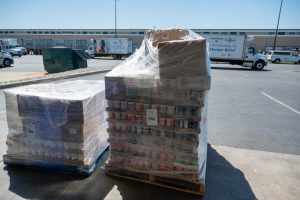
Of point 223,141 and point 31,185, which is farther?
point 223,141

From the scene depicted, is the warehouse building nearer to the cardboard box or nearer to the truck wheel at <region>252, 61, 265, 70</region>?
the truck wheel at <region>252, 61, 265, 70</region>

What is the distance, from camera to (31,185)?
3.24 meters

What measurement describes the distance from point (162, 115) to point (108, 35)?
62.1 meters

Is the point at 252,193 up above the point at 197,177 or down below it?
below

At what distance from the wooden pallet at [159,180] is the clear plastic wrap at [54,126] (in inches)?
16.6

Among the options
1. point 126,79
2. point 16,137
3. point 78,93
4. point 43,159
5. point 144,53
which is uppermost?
point 144,53

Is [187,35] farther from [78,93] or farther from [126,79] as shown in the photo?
[78,93]

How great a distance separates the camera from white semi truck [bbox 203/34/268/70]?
944 inches

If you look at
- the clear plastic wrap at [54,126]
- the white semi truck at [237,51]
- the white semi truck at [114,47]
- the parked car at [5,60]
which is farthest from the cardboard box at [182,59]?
the white semi truck at [114,47]

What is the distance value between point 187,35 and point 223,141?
2380 millimetres

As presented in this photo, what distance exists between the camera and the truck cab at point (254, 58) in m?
23.9

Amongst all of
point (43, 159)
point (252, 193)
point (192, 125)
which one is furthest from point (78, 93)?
point (252, 193)

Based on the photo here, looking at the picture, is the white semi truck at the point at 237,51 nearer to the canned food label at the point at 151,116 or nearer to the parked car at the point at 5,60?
the parked car at the point at 5,60

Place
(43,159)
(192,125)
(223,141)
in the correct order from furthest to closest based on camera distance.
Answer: (223,141) < (43,159) < (192,125)
